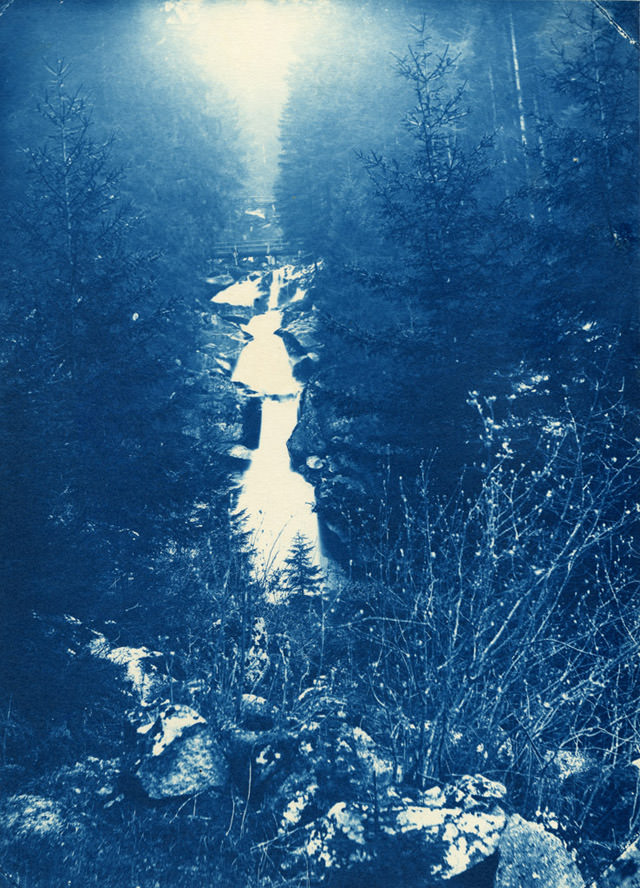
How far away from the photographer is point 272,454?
18.0ft

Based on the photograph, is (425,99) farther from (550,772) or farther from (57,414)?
(550,772)

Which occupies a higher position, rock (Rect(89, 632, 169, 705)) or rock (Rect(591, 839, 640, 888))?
rock (Rect(89, 632, 169, 705))

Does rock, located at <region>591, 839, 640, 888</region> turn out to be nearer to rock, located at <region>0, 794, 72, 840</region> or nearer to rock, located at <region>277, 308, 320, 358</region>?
rock, located at <region>0, 794, 72, 840</region>

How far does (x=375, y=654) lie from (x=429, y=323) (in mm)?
3524

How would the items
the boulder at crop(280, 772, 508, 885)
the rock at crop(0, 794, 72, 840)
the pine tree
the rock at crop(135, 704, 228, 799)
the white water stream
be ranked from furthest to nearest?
1. the white water stream
2. the pine tree
3. the rock at crop(135, 704, 228, 799)
4. the rock at crop(0, 794, 72, 840)
5. the boulder at crop(280, 772, 508, 885)

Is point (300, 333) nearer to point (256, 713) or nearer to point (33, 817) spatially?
point (256, 713)

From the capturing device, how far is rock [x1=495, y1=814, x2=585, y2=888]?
2684 millimetres

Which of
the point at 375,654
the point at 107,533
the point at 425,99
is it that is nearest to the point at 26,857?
the point at 107,533

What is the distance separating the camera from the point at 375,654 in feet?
13.8

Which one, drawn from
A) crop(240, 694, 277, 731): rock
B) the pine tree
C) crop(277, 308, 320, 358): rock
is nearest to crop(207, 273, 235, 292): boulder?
crop(277, 308, 320, 358): rock

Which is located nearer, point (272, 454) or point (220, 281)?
point (272, 454)

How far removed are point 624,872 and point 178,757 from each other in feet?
9.63

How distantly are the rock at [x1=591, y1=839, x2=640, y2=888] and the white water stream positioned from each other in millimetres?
2790

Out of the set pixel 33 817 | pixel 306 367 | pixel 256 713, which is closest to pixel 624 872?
pixel 256 713
